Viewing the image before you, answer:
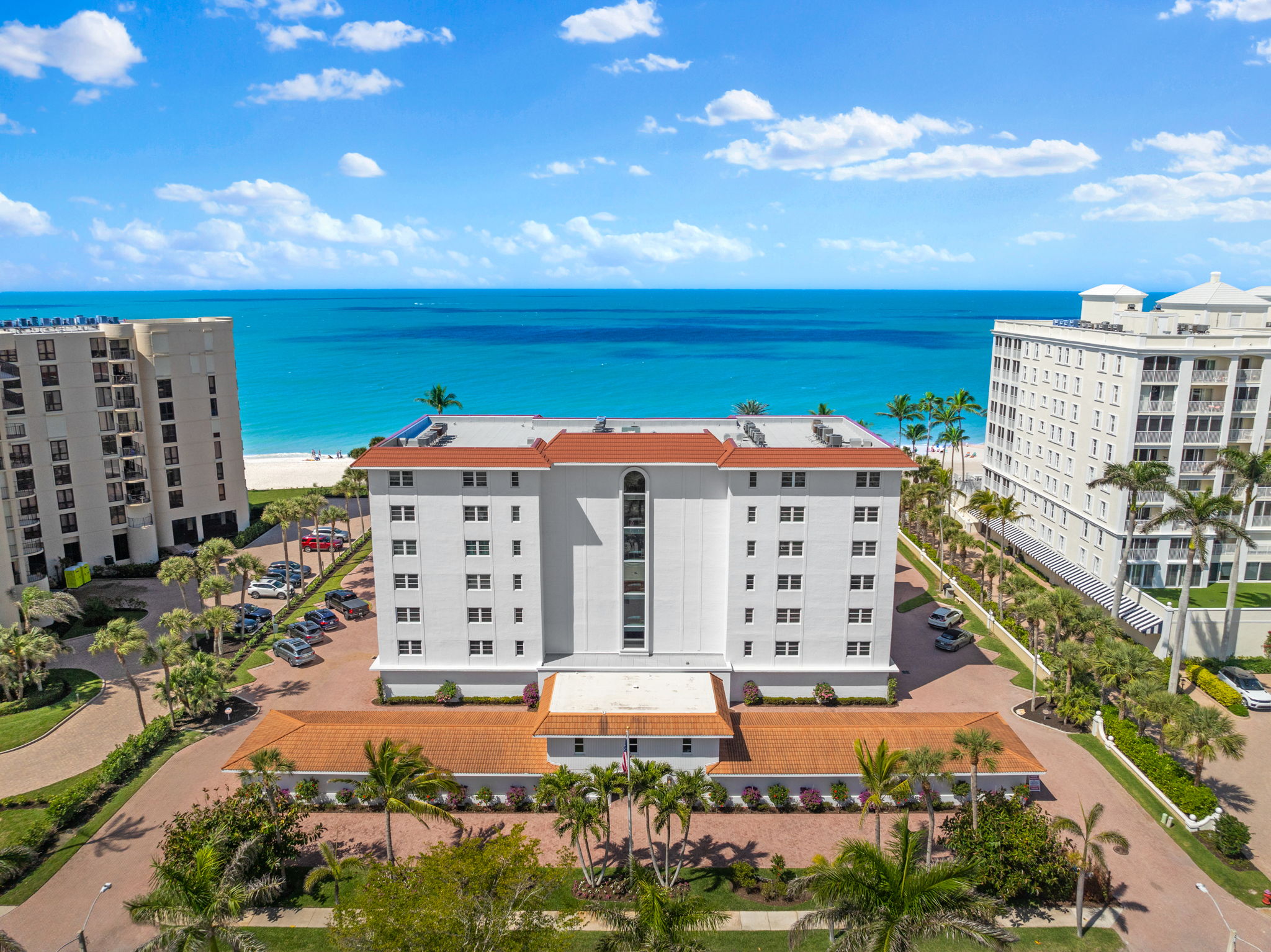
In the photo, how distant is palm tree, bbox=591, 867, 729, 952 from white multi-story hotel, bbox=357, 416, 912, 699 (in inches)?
784

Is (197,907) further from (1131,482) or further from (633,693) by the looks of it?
(1131,482)

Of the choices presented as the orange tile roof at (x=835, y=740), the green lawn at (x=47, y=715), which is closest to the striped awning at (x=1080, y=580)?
the orange tile roof at (x=835, y=740)

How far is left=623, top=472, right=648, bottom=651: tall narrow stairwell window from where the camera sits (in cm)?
4712

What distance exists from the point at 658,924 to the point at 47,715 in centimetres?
4196

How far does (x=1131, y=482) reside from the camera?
53.4 metres

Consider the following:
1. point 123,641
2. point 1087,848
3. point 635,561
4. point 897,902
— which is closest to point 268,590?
point 123,641

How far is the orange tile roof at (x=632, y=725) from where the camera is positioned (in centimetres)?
4028

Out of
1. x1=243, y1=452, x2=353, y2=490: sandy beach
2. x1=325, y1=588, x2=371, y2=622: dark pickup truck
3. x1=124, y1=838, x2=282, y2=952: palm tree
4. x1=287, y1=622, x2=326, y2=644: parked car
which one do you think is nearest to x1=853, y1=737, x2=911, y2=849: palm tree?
x1=124, y1=838, x2=282, y2=952: palm tree

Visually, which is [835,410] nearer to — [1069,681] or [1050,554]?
[1050,554]

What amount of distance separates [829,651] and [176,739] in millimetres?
37344

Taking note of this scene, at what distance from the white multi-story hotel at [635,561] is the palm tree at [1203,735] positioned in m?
14.5

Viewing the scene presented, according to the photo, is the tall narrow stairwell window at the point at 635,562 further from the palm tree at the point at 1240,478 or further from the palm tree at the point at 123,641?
the palm tree at the point at 1240,478

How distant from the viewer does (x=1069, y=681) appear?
47.2 metres

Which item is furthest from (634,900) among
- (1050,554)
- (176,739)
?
(1050,554)
